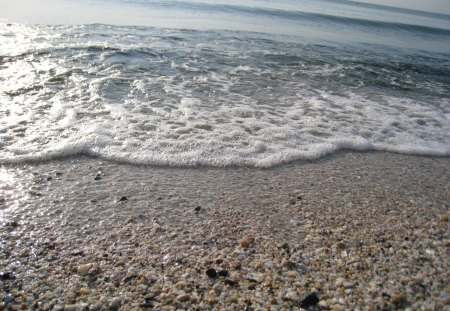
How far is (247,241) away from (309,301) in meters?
0.71

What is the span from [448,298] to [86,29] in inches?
476

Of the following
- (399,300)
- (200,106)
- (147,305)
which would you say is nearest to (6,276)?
(147,305)

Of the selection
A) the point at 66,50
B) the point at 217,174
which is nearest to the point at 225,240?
the point at 217,174

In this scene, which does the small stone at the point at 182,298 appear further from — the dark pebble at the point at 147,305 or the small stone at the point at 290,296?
the small stone at the point at 290,296

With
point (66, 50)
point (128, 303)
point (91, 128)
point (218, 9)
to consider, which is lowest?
point (128, 303)

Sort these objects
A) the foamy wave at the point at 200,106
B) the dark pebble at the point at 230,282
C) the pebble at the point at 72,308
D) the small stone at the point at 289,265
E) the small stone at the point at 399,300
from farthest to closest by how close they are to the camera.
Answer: the foamy wave at the point at 200,106 < the small stone at the point at 289,265 < the dark pebble at the point at 230,282 < the small stone at the point at 399,300 < the pebble at the point at 72,308

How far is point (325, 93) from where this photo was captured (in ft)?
23.5

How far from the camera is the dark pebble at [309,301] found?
212cm

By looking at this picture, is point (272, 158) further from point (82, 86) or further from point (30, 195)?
point (82, 86)

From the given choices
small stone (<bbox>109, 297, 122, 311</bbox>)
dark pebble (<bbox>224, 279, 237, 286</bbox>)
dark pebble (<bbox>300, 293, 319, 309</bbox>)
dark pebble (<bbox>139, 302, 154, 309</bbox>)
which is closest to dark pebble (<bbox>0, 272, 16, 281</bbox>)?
small stone (<bbox>109, 297, 122, 311</bbox>)

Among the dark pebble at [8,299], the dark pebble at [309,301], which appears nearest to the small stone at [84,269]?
the dark pebble at [8,299]

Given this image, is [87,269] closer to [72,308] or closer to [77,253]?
[77,253]

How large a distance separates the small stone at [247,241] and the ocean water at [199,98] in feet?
4.58

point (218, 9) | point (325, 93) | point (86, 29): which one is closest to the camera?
point (325, 93)
